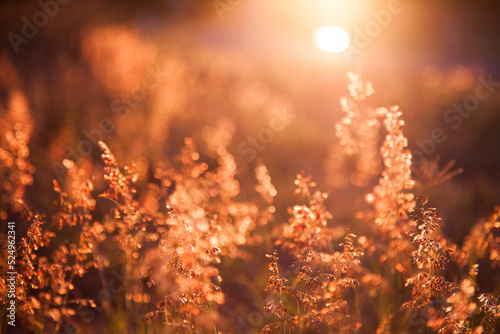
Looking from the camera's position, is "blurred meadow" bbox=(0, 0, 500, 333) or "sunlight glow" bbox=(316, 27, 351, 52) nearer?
"blurred meadow" bbox=(0, 0, 500, 333)

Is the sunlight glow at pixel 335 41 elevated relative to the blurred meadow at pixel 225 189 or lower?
elevated

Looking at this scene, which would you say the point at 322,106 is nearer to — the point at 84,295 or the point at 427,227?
the point at 84,295

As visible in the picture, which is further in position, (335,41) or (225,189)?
(335,41)

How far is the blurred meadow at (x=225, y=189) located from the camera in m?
1.75

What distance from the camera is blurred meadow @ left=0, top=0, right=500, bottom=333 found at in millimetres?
1749

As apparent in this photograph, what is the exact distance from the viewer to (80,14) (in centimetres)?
905

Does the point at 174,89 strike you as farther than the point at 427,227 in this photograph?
Yes

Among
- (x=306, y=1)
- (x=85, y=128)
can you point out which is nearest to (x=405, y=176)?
(x=85, y=128)

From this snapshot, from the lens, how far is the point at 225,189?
283 centimetres

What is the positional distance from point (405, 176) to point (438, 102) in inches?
198

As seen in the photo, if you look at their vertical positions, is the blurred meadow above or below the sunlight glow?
below

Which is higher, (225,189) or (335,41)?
(335,41)

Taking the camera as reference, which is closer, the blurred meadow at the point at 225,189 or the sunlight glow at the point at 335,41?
the blurred meadow at the point at 225,189

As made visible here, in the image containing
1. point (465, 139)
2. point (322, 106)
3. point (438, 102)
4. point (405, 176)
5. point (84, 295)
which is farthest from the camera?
point (322, 106)
